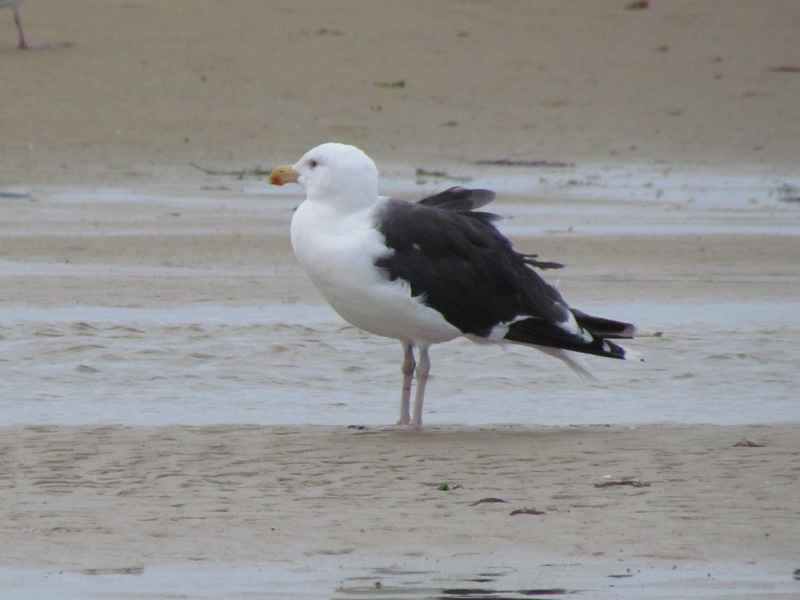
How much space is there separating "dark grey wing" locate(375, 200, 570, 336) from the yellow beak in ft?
1.63

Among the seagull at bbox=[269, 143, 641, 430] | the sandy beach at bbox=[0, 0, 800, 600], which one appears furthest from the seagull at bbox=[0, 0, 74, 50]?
the seagull at bbox=[269, 143, 641, 430]

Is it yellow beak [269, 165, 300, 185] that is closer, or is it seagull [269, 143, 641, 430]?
seagull [269, 143, 641, 430]

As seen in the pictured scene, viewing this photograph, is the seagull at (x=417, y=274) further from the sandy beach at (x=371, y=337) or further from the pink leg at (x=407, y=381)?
the sandy beach at (x=371, y=337)

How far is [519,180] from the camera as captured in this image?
52.7 ft

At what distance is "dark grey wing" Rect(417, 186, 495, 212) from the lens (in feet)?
24.9

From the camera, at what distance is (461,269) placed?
719cm

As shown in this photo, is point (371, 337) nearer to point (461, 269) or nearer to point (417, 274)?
point (461, 269)

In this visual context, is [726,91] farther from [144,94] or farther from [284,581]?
[284,581]

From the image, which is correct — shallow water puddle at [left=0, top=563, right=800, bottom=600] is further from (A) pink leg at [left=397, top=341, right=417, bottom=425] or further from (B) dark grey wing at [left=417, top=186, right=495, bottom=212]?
(B) dark grey wing at [left=417, top=186, right=495, bottom=212]

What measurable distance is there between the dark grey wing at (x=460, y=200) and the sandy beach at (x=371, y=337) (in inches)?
36.6

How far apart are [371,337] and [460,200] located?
1707 millimetres

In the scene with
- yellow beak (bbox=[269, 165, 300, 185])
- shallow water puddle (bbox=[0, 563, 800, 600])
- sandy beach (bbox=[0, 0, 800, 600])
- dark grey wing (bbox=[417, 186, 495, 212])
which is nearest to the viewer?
shallow water puddle (bbox=[0, 563, 800, 600])

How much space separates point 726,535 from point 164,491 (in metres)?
1.91

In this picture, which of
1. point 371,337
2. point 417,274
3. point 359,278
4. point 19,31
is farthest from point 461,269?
point 19,31
